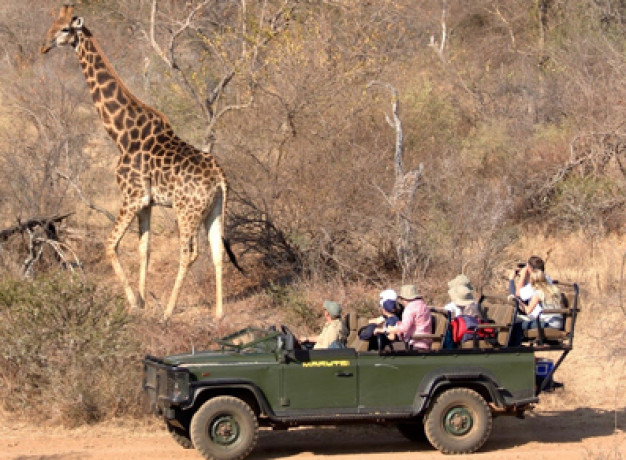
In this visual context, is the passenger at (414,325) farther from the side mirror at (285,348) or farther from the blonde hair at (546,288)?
the blonde hair at (546,288)

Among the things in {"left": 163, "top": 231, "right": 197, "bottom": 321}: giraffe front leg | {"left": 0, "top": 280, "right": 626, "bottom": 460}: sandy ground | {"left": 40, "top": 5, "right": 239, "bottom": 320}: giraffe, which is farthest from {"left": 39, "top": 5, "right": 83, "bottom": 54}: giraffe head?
{"left": 0, "top": 280, "right": 626, "bottom": 460}: sandy ground

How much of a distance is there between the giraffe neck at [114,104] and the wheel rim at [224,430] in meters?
5.79

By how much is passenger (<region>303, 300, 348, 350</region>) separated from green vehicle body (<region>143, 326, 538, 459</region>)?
0.42m

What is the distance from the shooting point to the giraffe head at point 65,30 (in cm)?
1402

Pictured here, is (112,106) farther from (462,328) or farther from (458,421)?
(458,421)

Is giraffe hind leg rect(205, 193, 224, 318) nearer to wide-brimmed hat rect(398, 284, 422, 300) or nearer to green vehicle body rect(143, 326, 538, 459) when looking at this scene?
green vehicle body rect(143, 326, 538, 459)

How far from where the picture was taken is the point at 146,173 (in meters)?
14.0

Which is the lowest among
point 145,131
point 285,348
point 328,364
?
point 328,364

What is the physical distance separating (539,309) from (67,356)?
15.1 feet

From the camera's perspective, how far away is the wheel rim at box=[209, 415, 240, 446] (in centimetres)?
924

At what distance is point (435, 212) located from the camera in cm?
1510

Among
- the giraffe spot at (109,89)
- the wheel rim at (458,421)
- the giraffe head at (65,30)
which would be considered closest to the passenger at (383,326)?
the wheel rim at (458,421)

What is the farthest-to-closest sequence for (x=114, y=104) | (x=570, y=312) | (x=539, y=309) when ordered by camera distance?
1. (x=114, y=104)
2. (x=539, y=309)
3. (x=570, y=312)

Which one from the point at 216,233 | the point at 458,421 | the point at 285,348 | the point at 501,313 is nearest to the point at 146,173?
the point at 216,233
